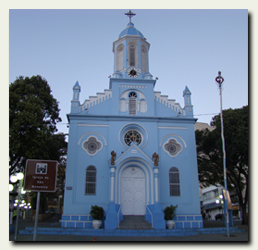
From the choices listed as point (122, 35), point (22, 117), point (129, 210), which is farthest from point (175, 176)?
point (122, 35)

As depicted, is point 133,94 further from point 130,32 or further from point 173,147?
point 130,32

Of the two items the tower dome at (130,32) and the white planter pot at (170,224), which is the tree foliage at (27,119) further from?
the white planter pot at (170,224)

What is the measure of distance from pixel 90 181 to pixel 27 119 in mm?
6248

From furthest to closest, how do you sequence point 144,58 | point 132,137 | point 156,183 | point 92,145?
1. point 144,58
2. point 92,145
3. point 132,137
4. point 156,183

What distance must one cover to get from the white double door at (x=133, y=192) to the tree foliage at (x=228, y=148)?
7607 millimetres

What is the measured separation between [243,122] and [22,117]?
16.6 meters

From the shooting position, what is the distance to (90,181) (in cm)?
1964

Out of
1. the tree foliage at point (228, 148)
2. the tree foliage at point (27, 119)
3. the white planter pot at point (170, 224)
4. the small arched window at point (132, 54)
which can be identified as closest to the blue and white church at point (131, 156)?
the white planter pot at point (170, 224)

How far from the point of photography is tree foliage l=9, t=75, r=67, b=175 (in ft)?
57.1

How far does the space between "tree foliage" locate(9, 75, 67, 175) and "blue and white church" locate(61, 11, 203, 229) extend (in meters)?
2.45

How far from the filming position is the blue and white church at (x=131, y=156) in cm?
1894

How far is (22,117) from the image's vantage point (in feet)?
57.1

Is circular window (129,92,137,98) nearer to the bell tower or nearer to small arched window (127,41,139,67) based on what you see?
the bell tower

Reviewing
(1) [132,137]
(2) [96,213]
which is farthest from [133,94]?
(2) [96,213]
